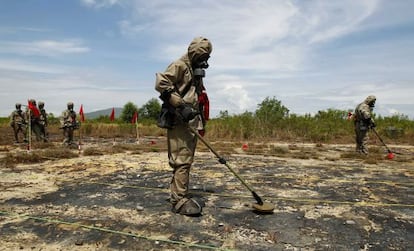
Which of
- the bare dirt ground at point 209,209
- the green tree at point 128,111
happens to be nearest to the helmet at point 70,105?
the bare dirt ground at point 209,209

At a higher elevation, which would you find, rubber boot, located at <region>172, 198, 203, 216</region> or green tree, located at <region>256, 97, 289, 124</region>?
green tree, located at <region>256, 97, 289, 124</region>

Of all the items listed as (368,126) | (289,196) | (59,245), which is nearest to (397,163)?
(368,126)

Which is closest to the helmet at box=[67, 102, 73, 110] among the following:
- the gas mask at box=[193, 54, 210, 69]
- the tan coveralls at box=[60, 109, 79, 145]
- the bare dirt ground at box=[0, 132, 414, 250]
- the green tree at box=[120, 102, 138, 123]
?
the tan coveralls at box=[60, 109, 79, 145]

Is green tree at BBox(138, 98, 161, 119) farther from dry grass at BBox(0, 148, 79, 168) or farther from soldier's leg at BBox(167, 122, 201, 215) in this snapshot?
soldier's leg at BBox(167, 122, 201, 215)

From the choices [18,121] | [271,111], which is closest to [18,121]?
[18,121]

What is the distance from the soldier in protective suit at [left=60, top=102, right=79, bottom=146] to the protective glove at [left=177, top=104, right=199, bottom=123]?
390 inches

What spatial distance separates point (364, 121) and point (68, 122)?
1013 centimetres

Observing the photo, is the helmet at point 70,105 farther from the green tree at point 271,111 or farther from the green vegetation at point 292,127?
the green tree at point 271,111

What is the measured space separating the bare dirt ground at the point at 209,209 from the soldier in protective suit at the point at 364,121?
233 cm

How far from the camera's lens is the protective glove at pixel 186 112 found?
13.5 ft

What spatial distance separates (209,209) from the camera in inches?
185

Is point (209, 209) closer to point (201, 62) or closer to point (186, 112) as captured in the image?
point (186, 112)

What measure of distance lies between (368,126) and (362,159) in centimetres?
118

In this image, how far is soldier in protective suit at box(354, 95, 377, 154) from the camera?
34.1ft
